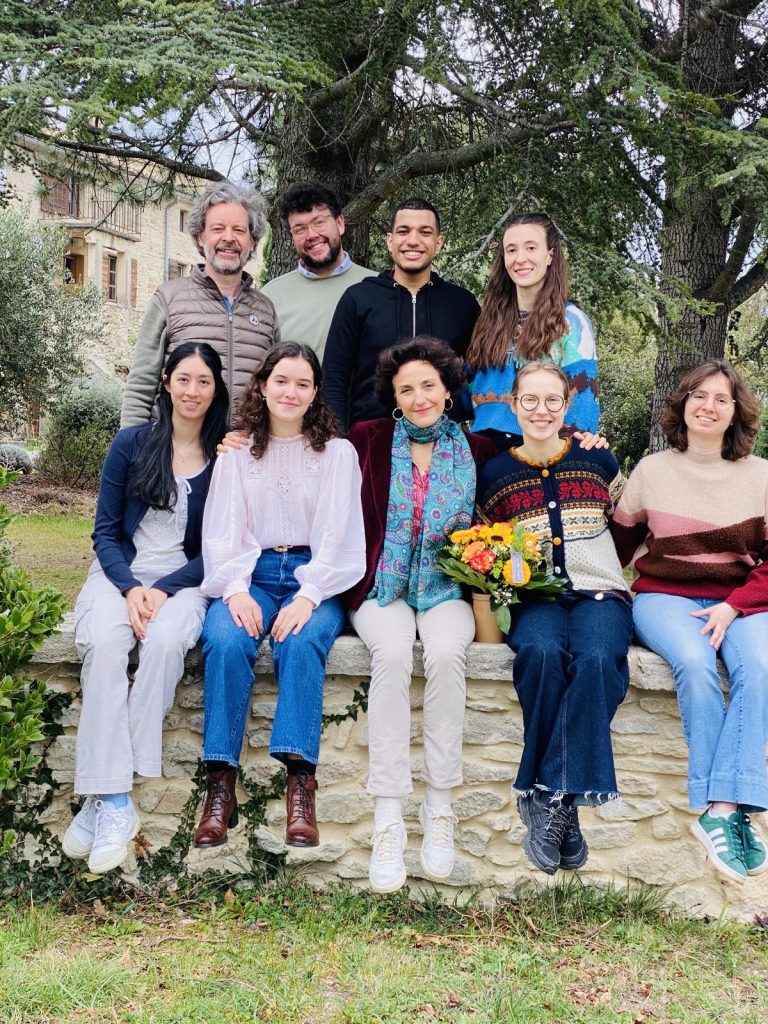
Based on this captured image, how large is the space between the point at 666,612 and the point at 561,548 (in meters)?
0.45

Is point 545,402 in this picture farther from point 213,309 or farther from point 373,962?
point 373,962

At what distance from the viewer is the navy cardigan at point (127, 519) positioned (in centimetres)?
342

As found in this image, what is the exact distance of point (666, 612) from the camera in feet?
11.1

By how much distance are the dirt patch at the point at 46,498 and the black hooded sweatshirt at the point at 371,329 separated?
9052 millimetres

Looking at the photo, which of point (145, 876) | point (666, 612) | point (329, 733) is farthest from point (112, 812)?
A: point (666, 612)

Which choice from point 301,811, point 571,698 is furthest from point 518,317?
point 301,811

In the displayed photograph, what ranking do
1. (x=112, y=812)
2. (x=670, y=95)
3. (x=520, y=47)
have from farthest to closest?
(x=520, y=47), (x=670, y=95), (x=112, y=812)

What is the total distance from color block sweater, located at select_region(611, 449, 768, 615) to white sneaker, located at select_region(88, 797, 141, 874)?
2093 mm

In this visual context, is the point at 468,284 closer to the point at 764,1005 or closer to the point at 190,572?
the point at 190,572

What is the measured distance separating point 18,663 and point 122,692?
1.60ft

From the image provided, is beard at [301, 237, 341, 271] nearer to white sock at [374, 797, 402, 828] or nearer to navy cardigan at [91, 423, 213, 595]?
navy cardigan at [91, 423, 213, 595]

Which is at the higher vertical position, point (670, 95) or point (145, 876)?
point (670, 95)

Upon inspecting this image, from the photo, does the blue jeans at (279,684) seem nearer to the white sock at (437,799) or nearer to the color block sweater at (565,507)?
the white sock at (437,799)

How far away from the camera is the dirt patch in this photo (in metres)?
12.4
